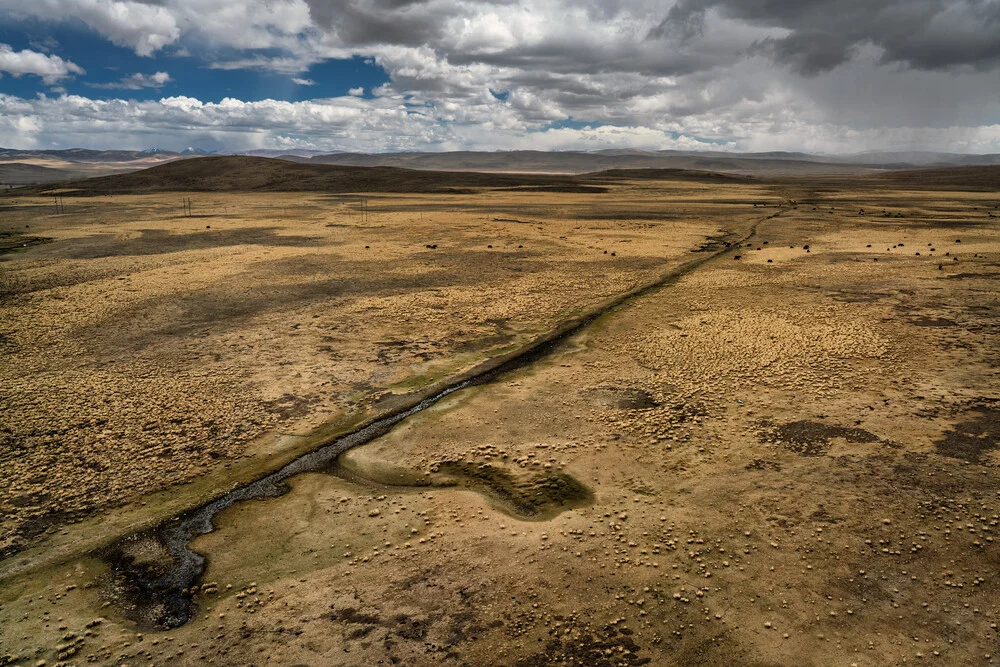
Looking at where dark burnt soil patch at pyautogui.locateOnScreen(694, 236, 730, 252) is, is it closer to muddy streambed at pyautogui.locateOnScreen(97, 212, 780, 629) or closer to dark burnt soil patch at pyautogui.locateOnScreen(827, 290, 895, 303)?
dark burnt soil patch at pyautogui.locateOnScreen(827, 290, 895, 303)

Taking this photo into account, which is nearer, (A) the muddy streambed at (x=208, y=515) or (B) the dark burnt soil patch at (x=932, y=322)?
(A) the muddy streambed at (x=208, y=515)

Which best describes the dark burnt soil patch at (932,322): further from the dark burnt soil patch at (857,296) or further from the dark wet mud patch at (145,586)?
the dark wet mud patch at (145,586)

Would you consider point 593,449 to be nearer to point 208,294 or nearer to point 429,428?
point 429,428

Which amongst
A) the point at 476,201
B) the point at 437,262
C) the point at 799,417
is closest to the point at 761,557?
the point at 799,417

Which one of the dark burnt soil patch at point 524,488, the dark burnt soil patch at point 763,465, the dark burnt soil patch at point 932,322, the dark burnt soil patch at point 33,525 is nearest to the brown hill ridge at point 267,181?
the dark burnt soil patch at point 932,322

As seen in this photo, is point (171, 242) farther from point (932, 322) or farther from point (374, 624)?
point (932, 322)

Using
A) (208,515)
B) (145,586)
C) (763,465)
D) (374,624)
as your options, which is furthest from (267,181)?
(374,624)
